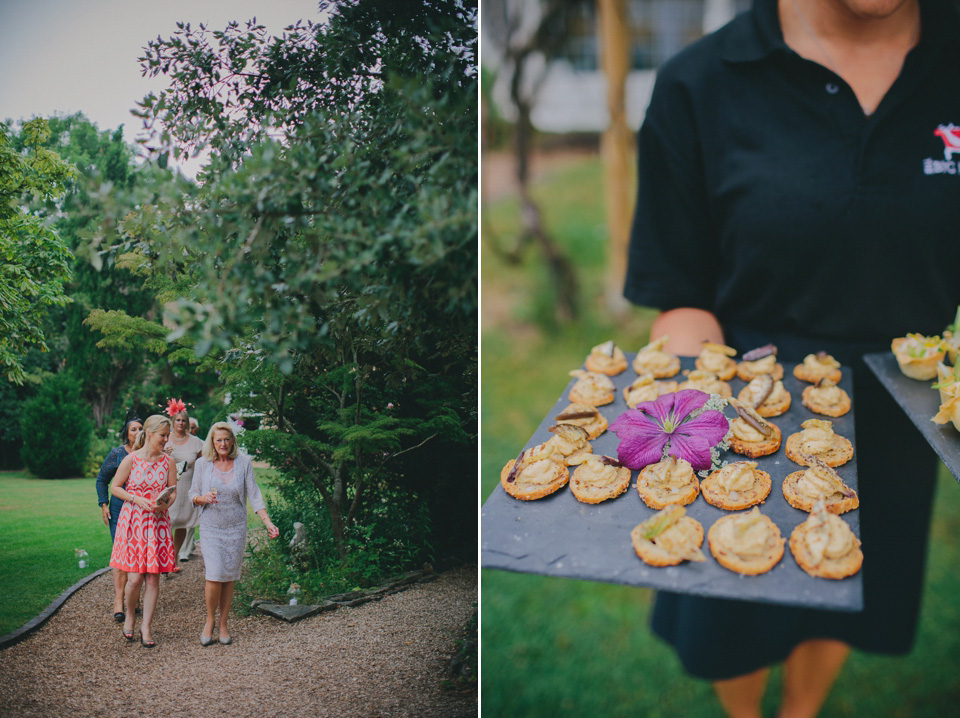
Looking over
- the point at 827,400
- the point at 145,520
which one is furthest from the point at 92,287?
the point at 827,400

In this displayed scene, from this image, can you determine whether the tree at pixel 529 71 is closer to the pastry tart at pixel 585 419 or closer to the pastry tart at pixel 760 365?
the pastry tart at pixel 760 365

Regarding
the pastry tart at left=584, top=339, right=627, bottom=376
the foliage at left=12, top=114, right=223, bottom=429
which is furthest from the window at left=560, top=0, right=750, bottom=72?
the foliage at left=12, top=114, right=223, bottom=429

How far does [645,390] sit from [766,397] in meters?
0.33

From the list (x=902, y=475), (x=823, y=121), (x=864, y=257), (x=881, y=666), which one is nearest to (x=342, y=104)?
(x=823, y=121)

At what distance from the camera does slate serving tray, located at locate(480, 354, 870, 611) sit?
1301mm

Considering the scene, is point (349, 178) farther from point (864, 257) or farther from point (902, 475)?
point (902, 475)

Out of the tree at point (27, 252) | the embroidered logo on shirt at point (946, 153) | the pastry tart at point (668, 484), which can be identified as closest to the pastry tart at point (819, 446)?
the pastry tart at point (668, 484)

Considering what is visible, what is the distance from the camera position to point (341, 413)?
216 centimetres

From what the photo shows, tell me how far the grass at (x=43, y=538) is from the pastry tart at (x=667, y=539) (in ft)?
3.98

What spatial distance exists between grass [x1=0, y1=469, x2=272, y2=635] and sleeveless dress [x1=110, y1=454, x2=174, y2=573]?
0.19 feet

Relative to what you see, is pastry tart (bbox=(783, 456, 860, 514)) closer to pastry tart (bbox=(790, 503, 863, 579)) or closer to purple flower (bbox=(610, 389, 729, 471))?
pastry tart (bbox=(790, 503, 863, 579))

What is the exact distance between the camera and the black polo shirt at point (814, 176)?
2.00 m

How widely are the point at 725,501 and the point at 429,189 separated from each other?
1094mm

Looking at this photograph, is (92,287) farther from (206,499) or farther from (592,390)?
(592,390)
